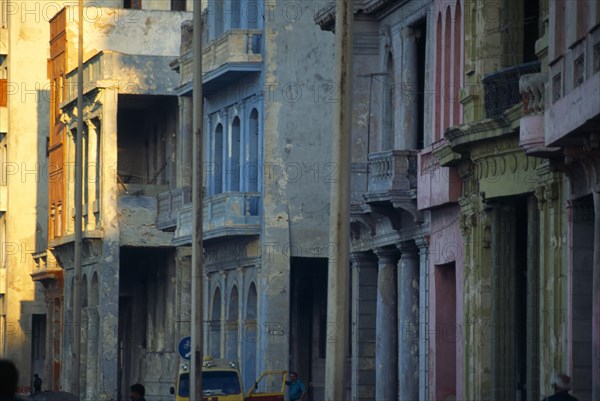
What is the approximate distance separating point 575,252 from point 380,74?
1383 cm

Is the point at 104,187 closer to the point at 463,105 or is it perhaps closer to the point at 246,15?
the point at 246,15

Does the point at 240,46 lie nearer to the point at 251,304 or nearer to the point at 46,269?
the point at 251,304

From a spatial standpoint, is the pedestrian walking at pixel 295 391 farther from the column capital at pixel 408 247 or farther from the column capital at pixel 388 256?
the column capital at pixel 408 247

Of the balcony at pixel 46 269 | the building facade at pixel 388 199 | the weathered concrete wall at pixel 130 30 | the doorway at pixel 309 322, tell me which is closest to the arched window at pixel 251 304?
the doorway at pixel 309 322

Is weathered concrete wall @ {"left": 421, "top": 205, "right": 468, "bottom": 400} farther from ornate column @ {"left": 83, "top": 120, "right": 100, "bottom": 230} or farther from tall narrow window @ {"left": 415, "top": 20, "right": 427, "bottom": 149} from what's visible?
ornate column @ {"left": 83, "top": 120, "right": 100, "bottom": 230}

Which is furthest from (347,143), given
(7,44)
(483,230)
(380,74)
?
(7,44)

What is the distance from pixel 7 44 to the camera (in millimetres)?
74500

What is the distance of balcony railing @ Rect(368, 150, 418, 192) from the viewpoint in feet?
118

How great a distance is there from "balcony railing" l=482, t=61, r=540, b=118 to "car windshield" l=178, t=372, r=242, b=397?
11672mm

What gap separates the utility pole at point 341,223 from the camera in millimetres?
25734

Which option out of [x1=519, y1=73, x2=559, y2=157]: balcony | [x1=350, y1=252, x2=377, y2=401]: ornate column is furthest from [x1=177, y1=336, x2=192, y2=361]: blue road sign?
[x1=519, y1=73, x2=559, y2=157]: balcony

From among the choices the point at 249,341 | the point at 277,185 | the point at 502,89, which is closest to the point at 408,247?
the point at 502,89

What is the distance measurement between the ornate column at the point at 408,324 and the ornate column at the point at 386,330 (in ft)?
3.40

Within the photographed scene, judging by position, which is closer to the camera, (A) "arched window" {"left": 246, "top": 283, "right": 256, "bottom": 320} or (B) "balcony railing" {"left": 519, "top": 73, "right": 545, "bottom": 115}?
(B) "balcony railing" {"left": 519, "top": 73, "right": 545, "bottom": 115}
